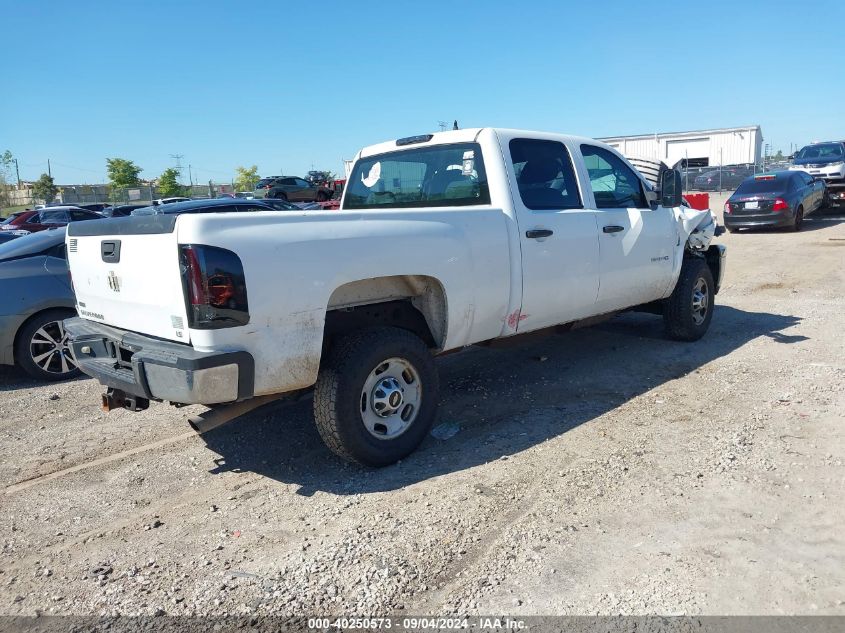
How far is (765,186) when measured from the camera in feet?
55.3

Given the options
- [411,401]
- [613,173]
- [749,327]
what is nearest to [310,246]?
[411,401]

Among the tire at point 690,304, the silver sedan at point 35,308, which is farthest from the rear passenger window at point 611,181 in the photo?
the silver sedan at point 35,308

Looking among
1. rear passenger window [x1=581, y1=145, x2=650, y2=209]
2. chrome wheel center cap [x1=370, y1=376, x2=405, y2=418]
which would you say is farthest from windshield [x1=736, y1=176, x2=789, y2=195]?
chrome wheel center cap [x1=370, y1=376, x2=405, y2=418]

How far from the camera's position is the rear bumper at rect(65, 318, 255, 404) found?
3.26 meters

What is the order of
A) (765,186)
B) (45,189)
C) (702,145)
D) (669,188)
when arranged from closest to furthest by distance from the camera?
1. (669,188)
2. (765,186)
3. (702,145)
4. (45,189)

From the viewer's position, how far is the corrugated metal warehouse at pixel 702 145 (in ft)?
161

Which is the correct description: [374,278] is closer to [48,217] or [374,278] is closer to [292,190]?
[48,217]

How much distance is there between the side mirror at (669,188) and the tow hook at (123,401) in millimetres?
4705

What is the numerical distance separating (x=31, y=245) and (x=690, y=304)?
659 cm

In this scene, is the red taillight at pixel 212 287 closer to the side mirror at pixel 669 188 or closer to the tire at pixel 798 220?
the side mirror at pixel 669 188

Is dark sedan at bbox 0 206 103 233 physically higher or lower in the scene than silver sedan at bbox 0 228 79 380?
higher

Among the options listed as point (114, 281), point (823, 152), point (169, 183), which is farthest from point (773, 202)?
point (169, 183)

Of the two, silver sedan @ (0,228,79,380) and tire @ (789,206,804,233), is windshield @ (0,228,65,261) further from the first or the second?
tire @ (789,206,804,233)

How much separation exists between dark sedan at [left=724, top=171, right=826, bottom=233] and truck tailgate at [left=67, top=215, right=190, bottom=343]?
16070mm
